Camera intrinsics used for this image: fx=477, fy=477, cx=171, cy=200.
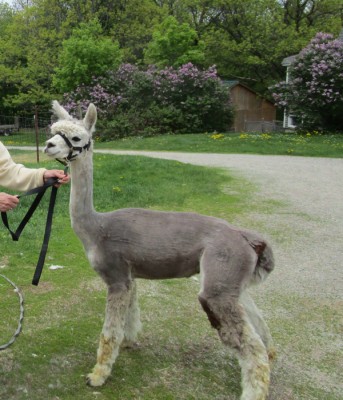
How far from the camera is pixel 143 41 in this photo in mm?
36500

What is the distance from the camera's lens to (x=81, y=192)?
382 cm

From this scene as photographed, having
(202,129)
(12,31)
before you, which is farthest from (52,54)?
(202,129)

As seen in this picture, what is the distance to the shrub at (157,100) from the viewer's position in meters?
25.5

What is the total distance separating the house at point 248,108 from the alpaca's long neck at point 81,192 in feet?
101

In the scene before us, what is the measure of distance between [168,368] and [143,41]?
3528 cm

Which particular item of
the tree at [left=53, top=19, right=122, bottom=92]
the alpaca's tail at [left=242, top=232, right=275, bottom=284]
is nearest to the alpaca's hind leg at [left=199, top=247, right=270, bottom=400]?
the alpaca's tail at [left=242, top=232, right=275, bottom=284]

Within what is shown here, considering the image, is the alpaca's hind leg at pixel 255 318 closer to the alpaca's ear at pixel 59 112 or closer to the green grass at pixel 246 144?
the alpaca's ear at pixel 59 112

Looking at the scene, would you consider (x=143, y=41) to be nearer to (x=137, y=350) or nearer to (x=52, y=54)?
(x=52, y=54)

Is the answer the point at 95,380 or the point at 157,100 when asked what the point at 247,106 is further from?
the point at 95,380

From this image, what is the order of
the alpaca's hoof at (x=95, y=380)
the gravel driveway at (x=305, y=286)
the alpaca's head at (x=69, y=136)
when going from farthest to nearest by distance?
the gravel driveway at (x=305, y=286) → the alpaca's hoof at (x=95, y=380) → the alpaca's head at (x=69, y=136)

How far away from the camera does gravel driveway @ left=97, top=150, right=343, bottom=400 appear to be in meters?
4.05

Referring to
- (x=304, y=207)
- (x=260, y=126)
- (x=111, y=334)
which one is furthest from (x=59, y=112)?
(x=260, y=126)

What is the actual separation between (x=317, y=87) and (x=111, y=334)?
22654mm

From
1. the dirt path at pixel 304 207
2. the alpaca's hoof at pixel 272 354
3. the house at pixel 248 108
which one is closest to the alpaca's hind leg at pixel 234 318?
the alpaca's hoof at pixel 272 354
